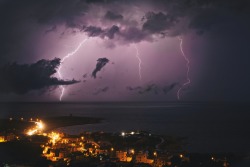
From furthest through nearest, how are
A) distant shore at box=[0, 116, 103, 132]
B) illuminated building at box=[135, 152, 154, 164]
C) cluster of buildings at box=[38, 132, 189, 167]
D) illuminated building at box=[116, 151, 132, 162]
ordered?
distant shore at box=[0, 116, 103, 132] → illuminated building at box=[116, 151, 132, 162] → illuminated building at box=[135, 152, 154, 164] → cluster of buildings at box=[38, 132, 189, 167]

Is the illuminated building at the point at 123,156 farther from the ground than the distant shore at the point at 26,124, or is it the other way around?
the distant shore at the point at 26,124

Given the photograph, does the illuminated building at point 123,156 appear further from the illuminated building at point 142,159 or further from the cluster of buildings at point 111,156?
the illuminated building at point 142,159

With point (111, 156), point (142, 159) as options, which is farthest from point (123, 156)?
point (142, 159)

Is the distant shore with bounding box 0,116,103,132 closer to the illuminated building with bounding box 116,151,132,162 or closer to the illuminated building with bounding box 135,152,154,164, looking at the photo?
the illuminated building with bounding box 116,151,132,162

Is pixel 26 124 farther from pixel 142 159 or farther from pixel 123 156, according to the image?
pixel 142 159

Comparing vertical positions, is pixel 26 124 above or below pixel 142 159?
above

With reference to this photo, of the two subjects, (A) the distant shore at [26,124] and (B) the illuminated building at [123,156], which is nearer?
(B) the illuminated building at [123,156]

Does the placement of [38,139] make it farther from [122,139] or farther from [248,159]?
[248,159]

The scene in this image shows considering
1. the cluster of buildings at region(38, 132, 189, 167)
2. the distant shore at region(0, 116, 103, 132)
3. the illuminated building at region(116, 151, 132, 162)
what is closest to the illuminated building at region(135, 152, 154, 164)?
the cluster of buildings at region(38, 132, 189, 167)

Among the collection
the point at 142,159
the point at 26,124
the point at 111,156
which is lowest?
the point at 142,159

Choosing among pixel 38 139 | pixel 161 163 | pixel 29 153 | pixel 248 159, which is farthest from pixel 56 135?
pixel 248 159

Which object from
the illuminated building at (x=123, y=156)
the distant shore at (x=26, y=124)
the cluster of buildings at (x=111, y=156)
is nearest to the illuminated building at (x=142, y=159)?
the cluster of buildings at (x=111, y=156)
